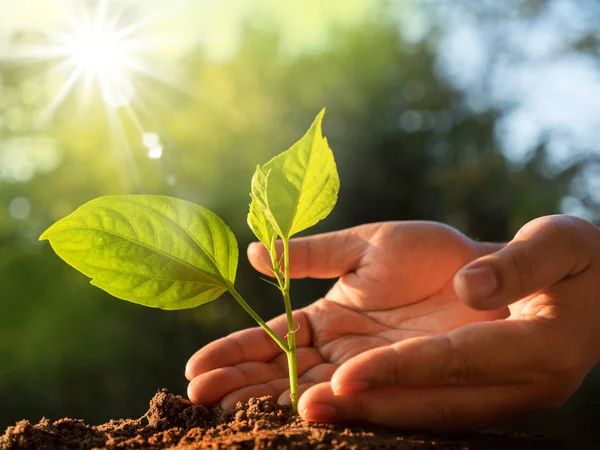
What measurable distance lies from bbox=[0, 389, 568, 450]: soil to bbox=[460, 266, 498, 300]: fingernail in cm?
18

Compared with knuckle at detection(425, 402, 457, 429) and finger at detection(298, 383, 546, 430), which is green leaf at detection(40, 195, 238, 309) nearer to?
finger at detection(298, 383, 546, 430)

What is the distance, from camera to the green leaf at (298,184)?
709 millimetres

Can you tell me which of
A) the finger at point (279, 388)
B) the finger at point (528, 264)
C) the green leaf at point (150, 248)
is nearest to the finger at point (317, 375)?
the finger at point (279, 388)

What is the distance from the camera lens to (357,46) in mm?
4332

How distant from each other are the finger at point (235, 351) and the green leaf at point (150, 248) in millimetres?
207

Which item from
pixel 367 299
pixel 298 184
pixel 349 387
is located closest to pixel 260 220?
pixel 298 184

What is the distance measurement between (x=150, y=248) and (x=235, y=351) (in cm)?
32

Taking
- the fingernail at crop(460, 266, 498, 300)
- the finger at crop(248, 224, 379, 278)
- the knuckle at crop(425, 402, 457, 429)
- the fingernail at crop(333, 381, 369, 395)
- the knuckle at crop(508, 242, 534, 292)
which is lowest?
the knuckle at crop(425, 402, 457, 429)

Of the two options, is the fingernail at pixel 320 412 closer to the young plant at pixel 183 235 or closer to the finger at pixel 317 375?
the young plant at pixel 183 235

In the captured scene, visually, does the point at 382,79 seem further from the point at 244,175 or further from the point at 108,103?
the point at 108,103

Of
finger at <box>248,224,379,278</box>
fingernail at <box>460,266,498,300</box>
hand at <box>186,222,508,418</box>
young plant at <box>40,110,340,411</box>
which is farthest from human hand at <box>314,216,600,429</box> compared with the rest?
finger at <box>248,224,379,278</box>

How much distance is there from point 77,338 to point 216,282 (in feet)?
9.03

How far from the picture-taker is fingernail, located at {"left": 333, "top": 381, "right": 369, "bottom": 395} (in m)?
0.70

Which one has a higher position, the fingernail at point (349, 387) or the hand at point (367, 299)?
the hand at point (367, 299)
